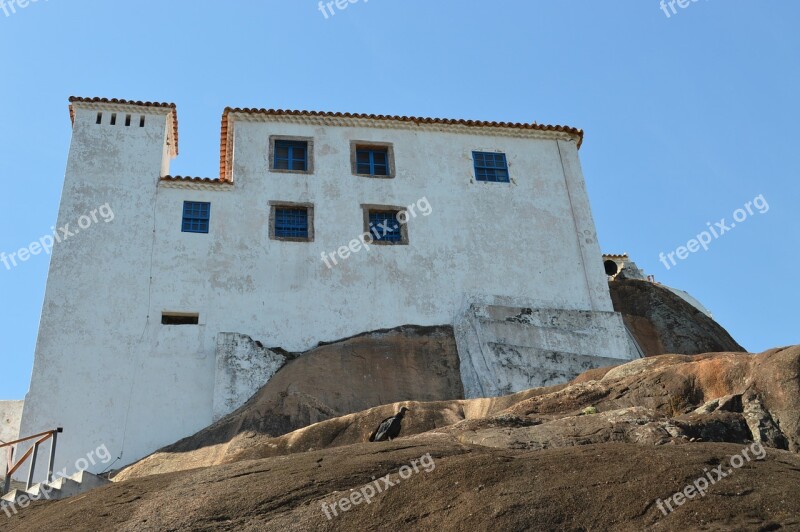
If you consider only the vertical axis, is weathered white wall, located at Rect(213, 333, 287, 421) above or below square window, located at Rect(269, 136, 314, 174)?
below

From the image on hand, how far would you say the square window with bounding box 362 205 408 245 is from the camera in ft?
95.1

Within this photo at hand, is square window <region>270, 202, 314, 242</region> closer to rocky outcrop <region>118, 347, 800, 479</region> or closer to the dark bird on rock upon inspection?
rocky outcrop <region>118, 347, 800, 479</region>

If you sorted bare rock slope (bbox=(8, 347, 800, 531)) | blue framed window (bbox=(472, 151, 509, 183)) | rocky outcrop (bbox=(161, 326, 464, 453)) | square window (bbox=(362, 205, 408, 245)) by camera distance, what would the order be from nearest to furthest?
1. bare rock slope (bbox=(8, 347, 800, 531))
2. rocky outcrop (bbox=(161, 326, 464, 453))
3. square window (bbox=(362, 205, 408, 245))
4. blue framed window (bbox=(472, 151, 509, 183))

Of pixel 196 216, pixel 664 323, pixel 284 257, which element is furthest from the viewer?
pixel 664 323

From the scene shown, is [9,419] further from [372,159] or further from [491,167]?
[491,167]

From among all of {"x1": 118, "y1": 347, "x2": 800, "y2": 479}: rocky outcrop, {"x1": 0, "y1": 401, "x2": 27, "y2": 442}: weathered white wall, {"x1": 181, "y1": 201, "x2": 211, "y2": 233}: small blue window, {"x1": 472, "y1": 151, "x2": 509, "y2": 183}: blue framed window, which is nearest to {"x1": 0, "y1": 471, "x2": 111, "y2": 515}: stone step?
{"x1": 118, "y1": 347, "x2": 800, "y2": 479}: rocky outcrop

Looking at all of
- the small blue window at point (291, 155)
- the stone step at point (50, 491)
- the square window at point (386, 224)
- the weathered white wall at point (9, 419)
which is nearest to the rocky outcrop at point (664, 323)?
the square window at point (386, 224)

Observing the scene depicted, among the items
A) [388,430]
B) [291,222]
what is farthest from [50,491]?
[291,222]

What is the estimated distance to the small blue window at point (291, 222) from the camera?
28562 millimetres

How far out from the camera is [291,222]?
2883 cm

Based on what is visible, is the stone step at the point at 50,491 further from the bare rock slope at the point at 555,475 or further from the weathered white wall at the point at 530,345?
the weathered white wall at the point at 530,345

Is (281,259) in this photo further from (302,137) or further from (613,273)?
(613,273)

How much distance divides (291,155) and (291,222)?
256 cm

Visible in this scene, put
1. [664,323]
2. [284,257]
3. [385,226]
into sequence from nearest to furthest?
[284,257] < [385,226] < [664,323]
